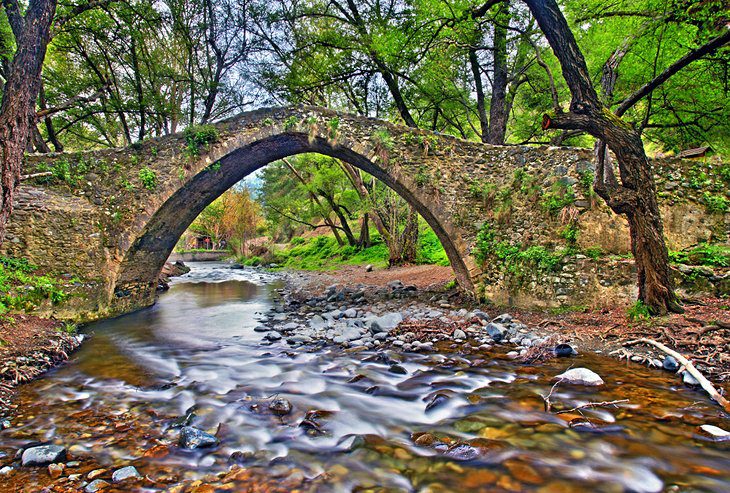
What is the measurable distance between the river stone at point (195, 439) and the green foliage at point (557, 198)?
22.7 feet

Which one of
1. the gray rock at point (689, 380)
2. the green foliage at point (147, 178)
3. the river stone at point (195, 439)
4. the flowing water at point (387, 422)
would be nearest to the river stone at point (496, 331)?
the flowing water at point (387, 422)

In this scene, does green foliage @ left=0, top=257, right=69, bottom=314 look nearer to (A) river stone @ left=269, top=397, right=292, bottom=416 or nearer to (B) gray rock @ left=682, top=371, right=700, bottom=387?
(A) river stone @ left=269, top=397, right=292, bottom=416

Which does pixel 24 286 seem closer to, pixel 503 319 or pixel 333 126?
pixel 333 126

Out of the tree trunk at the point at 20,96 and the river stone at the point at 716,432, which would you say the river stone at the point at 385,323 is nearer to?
the river stone at the point at 716,432

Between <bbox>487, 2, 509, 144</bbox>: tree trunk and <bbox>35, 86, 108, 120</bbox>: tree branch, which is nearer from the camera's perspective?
<bbox>35, 86, 108, 120</bbox>: tree branch

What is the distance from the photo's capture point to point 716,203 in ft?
21.3

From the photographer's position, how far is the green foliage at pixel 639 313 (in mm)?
5168

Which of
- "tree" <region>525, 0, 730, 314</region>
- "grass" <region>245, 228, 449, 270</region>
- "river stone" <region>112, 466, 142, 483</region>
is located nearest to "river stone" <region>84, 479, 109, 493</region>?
"river stone" <region>112, 466, 142, 483</region>

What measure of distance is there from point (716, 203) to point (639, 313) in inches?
128

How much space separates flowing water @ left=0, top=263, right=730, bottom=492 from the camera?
7.97ft

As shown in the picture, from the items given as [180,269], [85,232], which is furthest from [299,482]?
[180,269]

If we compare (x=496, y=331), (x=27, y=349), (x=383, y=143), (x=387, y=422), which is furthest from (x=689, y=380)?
(x=27, y=349)

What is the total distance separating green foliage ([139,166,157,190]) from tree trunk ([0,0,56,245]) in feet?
10.4

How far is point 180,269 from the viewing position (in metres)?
22.6
